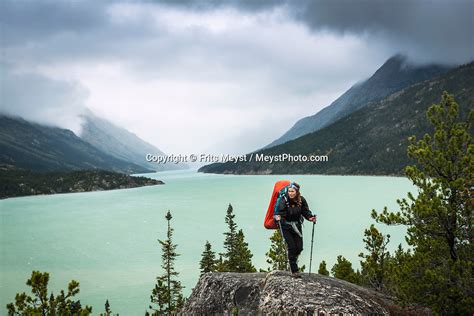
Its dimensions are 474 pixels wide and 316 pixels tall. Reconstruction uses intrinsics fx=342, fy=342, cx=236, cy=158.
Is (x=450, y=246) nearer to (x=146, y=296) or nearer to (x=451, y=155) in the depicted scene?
(x=451, y=155)

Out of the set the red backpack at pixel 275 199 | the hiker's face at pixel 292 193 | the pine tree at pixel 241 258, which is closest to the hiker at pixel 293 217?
the hiker's face at pixel 292 193

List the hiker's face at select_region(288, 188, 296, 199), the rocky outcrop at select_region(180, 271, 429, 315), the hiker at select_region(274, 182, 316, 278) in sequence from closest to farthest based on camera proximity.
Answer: the rocky outcrop at select_region(180, 271, 429, 315)
the hiker's face at select_region(288, 188, 296, 199)
the hiker at select_region(274, 182, 316, 278)

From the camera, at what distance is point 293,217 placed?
12633mm

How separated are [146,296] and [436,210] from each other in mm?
42186

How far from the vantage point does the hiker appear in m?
12.5

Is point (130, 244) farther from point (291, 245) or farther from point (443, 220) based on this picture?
point (443, 220)

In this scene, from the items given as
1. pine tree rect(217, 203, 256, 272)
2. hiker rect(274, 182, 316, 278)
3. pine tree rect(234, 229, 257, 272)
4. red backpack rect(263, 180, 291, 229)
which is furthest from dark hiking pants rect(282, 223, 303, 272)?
pine tree rect(234, 229, 257, 272)

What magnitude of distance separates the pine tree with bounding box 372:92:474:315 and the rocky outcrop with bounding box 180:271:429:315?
139 cm

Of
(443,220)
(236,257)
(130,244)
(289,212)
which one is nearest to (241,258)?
(236,257)

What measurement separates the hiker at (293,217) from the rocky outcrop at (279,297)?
86 centimetres

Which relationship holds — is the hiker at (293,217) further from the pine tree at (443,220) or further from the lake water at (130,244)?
the lake water at (130,244)

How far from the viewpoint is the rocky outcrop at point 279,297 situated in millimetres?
Answer: 11188

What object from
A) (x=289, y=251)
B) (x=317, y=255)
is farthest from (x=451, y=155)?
(x=317, y=255)

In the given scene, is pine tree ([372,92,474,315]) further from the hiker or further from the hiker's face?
the hiker's face
